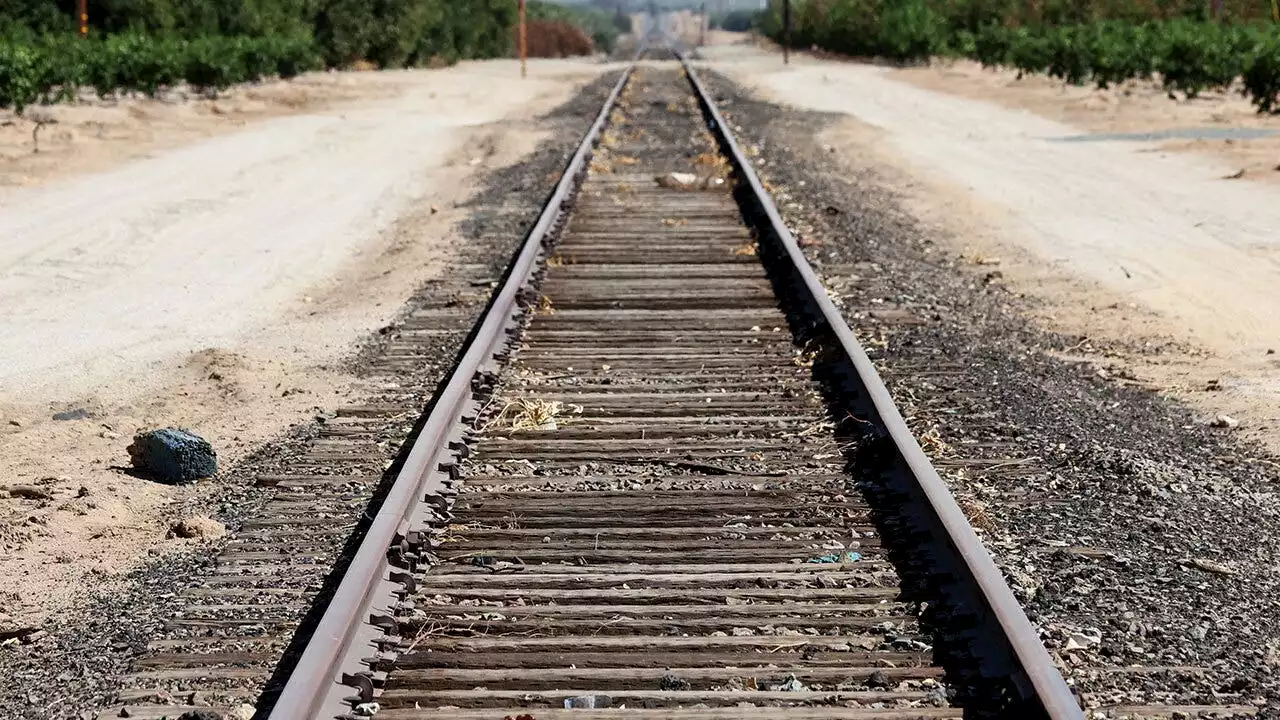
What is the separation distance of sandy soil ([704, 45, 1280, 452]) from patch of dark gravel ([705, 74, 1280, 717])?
0.32 metres

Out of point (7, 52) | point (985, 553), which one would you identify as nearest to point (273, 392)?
point (985, 553)

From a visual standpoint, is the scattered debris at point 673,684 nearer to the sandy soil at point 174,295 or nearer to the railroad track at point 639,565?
the railroad track at point 639,565

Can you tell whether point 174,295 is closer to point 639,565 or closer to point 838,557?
point 639,565

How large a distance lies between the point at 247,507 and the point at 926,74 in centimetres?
4159

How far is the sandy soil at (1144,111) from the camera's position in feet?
63.4

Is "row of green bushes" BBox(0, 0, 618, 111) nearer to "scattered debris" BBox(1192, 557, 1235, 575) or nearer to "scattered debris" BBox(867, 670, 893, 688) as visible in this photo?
"scattered debris" BBox(1192, 557, 1235, 575)

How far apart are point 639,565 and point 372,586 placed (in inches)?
34.6

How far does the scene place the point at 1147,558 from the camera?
484 cm

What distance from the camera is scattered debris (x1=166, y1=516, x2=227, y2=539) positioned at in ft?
17.0

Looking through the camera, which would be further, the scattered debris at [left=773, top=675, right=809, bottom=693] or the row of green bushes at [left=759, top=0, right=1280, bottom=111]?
the row of green bushes at [left=759, top=0, right=1280, bottom=111]

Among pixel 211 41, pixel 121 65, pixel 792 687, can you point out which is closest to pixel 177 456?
pixel 792 687

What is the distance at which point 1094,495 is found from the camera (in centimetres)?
548

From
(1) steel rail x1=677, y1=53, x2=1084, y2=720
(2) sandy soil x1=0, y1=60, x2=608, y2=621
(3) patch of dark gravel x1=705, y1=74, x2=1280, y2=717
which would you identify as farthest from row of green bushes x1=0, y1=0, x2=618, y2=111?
(1) steel rail x1=677, y1=53, x2=1084, y2=720

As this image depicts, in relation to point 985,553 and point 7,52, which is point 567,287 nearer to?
point 985,553
